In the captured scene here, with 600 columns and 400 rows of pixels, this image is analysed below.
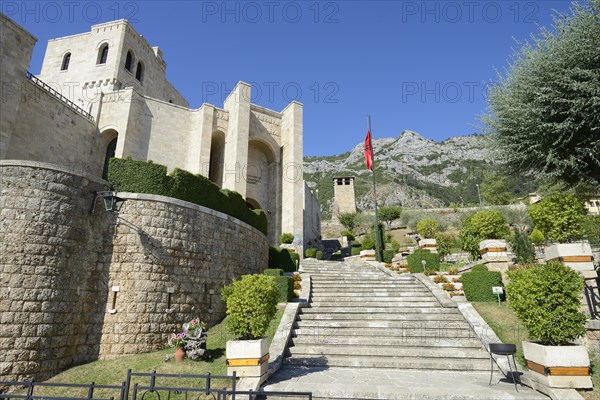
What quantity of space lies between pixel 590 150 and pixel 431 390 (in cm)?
790

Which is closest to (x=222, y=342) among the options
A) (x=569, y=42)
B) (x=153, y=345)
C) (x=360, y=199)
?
(x=153, y=345)

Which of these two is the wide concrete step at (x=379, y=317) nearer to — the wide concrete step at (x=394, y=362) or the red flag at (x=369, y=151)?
the wide concrete step at (x=394, y=362)

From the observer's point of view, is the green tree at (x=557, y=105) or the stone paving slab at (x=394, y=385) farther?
the green tree at (x=557, y=105)

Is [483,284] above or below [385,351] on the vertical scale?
above

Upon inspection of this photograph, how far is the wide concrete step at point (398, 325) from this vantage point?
8898mm

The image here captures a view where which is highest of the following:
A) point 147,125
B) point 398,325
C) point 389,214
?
point 147,125

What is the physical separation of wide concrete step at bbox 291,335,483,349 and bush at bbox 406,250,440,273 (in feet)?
21.5

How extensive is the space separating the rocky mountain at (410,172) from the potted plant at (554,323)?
6586 cm

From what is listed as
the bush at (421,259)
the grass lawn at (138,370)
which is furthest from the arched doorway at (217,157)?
the grass lawn at (138,370)

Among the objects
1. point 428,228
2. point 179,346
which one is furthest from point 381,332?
point 428,228

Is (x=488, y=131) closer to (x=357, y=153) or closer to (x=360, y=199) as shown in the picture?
(x=360, y=199)

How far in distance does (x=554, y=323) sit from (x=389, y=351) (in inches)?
143

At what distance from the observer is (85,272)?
8953 millimetres

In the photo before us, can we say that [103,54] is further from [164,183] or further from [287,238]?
[164,183]
